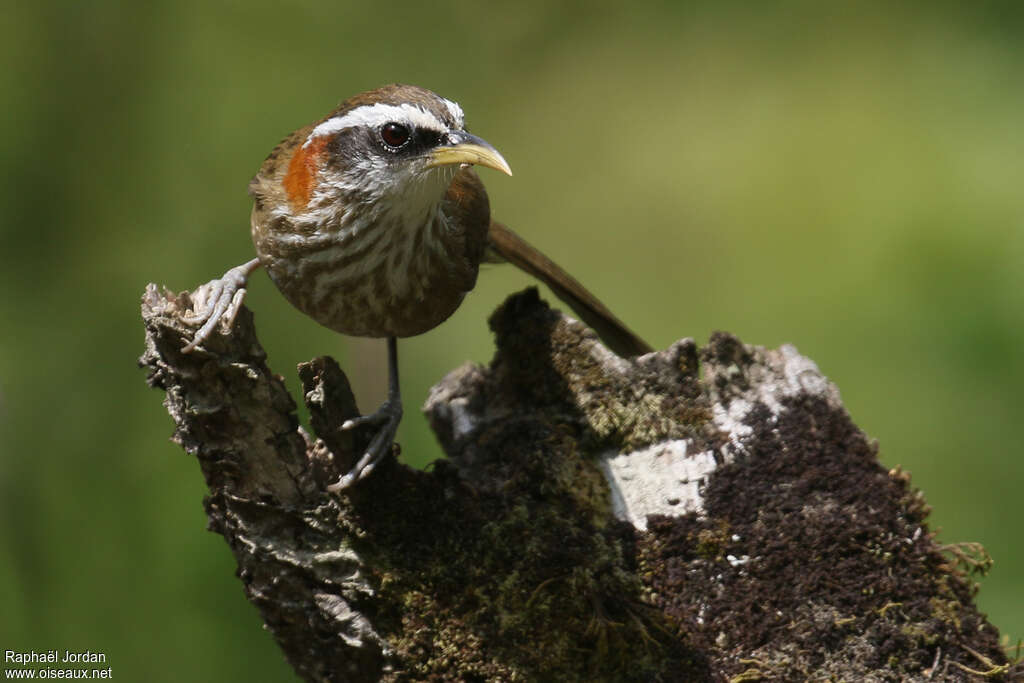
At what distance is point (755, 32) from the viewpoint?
7500 millimetres

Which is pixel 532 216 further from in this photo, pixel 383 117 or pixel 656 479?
pixel 656 479

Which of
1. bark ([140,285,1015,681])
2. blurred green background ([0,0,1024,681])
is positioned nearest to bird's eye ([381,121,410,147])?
bark ([140,285,1015,681])

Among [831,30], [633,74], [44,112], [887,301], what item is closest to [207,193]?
[44,112]

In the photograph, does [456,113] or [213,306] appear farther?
[456,113]

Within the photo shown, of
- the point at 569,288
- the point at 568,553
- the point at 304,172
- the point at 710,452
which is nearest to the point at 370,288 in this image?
the point at 304,172

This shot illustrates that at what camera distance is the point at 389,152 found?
359 cm

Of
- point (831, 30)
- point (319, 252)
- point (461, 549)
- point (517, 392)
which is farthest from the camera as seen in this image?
point (831, 30)

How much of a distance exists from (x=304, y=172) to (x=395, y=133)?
41 cm

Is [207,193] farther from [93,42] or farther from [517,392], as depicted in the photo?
[517,392]

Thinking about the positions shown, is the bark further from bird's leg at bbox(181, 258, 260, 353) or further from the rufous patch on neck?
the rufous patch on neck

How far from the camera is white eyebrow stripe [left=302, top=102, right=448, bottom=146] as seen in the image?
11.6 ft

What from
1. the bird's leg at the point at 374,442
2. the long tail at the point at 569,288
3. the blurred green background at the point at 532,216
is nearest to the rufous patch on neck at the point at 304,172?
the bird's leg at the point at 374,442

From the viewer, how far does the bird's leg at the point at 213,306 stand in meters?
3.09

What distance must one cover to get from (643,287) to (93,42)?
12.0ft
